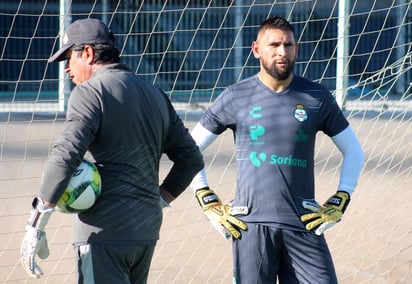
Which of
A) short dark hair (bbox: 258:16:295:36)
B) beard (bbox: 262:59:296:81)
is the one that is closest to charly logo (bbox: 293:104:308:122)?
beard (bbox: 262:59:296:81)

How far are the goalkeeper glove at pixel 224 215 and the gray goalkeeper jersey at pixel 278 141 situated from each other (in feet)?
0.13

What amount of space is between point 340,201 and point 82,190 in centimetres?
158

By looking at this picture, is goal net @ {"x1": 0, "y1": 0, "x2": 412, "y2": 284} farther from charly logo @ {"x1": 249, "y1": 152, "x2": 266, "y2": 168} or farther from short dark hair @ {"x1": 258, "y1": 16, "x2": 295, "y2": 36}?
charly logo @ {"x1": 249, "y1": 152, "x2": 266, "y2": 168}

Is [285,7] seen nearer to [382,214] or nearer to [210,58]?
[210,58]

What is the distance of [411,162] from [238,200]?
259 cm

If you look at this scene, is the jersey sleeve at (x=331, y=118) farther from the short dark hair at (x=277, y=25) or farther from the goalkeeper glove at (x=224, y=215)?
the goalkeeper glove at (x=224, y=215)

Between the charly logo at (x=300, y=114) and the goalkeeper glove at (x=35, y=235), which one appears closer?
the goalkeeper glove at (x=35, y=235)

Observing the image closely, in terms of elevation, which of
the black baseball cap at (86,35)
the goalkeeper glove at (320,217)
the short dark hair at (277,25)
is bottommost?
the goalkeeper glove at (320,217)

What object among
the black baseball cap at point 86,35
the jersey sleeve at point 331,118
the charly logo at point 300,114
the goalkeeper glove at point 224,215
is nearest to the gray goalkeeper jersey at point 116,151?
the black baseball cap at point 86,35

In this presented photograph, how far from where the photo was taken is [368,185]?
712 centimetres

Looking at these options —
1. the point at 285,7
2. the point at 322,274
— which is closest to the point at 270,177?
the point at 322,274

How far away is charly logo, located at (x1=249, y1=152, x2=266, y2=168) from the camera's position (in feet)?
16.1

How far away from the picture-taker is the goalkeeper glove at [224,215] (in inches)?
194

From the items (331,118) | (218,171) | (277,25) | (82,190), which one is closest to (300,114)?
(331,118)
